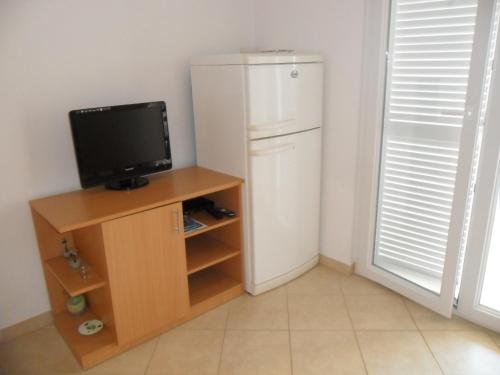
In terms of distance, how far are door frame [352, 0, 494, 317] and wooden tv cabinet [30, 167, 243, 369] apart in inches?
32.8

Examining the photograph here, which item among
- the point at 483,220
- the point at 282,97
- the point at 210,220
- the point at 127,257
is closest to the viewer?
the point at 127,257

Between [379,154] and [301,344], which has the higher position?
[379,154]

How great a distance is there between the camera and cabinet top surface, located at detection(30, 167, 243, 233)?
188 centimetres

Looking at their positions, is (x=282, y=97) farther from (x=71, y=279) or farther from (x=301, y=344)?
(x=71, y=279)

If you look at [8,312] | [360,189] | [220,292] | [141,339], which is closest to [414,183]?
[360,189]

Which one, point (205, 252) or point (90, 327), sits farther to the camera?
point (205, 252)

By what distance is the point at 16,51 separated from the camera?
1993mm

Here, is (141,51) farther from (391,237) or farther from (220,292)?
(391,237)

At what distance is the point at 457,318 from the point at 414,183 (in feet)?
2.66

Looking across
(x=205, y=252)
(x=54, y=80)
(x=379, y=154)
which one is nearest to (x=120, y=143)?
(x=54, y=80)

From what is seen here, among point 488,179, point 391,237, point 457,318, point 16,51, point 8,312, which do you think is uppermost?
point 16,51

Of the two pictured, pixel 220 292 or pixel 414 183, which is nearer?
pixel 414 183

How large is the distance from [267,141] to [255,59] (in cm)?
46

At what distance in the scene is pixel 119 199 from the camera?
6.97 feet
